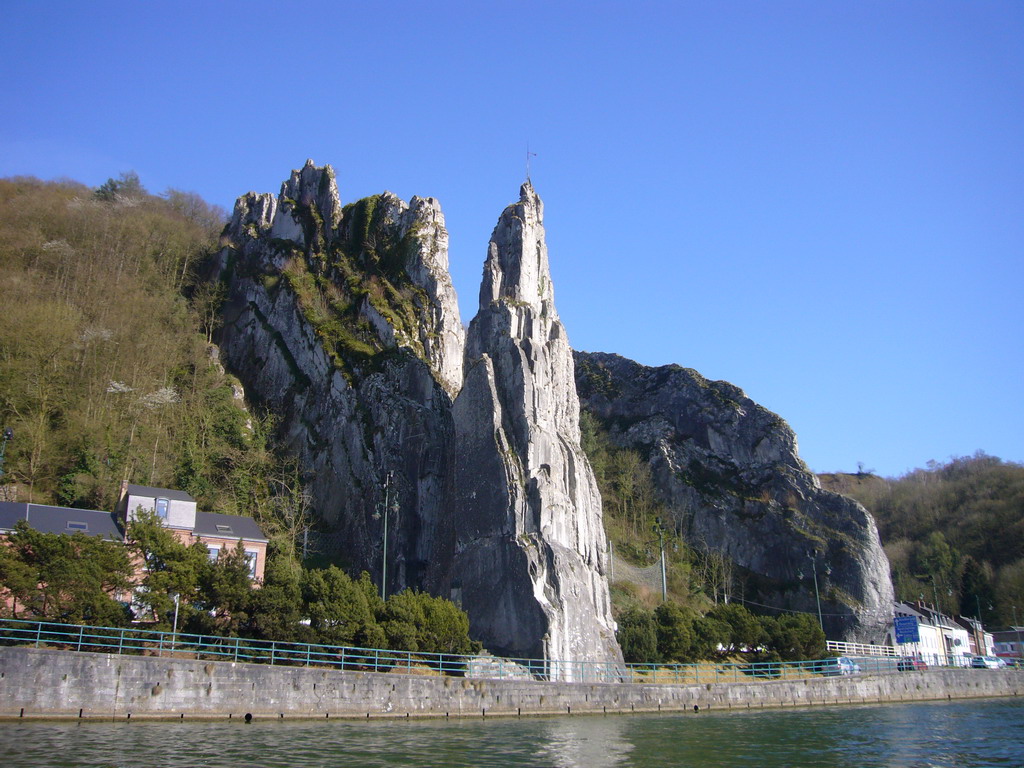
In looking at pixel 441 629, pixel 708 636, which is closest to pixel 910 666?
pixel 708 636

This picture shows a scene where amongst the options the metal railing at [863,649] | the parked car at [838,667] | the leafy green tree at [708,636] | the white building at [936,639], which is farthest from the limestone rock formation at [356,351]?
the white building at [936,639]

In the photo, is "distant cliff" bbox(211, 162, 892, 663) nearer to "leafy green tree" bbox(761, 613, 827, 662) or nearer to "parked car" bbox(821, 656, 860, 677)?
"leafy green tree" bbox(761, 613, 827, 662)

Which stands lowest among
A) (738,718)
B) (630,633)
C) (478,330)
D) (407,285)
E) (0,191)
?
(738,718)

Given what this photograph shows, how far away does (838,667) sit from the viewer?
6250 cm

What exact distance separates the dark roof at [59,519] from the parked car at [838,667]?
1920 inches

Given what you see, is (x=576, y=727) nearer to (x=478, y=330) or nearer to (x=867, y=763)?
(x=867, y=763)

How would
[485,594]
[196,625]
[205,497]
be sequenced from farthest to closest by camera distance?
1. [205,497]
2. [485,594]
3. [196,625]

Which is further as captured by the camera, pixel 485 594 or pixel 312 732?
pixel 485 594

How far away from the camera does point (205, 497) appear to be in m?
59.5

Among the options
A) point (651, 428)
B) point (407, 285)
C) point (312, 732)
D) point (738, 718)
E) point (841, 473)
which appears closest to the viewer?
point (312, 732)

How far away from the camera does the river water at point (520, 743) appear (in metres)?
23.4

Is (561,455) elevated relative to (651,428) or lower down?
lower down

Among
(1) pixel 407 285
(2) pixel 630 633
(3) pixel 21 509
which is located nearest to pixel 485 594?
(2) pixel 630 633

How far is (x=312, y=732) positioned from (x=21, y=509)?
25.4 metres
